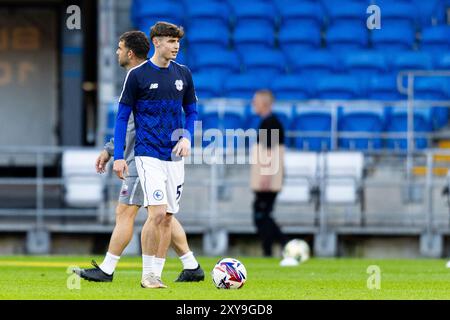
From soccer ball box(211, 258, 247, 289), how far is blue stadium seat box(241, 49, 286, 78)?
12.3 meters

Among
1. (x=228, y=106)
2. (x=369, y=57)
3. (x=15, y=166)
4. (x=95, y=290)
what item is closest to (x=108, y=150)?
(x=95, y=290)

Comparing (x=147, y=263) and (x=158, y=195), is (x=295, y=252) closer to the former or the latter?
(x=147, y=263)

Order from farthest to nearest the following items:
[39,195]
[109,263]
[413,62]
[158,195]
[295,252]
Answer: [413,62], [39,195], [295,252], [109,263], [158,195]

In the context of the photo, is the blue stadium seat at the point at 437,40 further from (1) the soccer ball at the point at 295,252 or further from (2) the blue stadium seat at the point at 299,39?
(1) the soccer ball at the point at 295,252

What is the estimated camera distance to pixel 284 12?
25.7 metres

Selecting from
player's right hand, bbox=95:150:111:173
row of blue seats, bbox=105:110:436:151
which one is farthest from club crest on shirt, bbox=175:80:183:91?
row of blue seats, bbox=105:110:436:151

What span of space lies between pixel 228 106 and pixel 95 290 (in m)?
11.3

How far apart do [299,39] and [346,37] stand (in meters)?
0.77

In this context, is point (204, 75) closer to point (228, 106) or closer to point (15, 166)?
point (228, 106)

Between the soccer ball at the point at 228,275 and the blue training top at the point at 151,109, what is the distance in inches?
39.7

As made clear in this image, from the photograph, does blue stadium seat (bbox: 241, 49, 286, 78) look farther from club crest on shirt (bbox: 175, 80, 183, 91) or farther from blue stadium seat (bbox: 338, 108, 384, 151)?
club crest on shirt (bbox: 175, 80, 183, 91)

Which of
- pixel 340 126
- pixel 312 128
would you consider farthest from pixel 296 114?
pixel 340 126

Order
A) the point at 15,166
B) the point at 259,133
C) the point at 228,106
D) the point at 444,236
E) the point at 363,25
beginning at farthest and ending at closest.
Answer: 1. the point at 15,166
2. the point at 363,25
3. the point at 228,106
4. the point at 444,236
5. the point at 259,133

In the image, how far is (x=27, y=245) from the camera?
71.5ft
